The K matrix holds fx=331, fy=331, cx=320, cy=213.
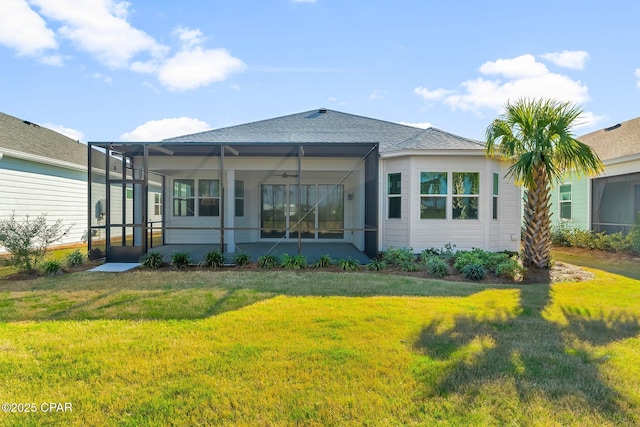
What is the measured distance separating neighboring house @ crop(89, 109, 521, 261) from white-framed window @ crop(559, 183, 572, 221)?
20.0 feet

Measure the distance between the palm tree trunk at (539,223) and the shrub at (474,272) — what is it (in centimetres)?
168

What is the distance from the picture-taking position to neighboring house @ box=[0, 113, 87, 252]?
10727 mm

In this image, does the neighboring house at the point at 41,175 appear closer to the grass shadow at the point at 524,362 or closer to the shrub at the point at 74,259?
the shrub at the point at 74,259

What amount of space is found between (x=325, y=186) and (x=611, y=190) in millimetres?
11171

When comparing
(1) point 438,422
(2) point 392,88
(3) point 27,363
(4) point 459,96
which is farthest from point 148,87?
(1) point 438,422

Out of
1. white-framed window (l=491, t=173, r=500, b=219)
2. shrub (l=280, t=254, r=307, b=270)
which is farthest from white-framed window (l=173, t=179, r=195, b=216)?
white-framed window (l=491, t=173, r=500, b=219)

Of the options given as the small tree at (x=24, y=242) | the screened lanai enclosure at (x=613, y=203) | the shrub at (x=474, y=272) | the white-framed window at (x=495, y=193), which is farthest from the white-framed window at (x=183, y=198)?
the screened lanai enclosure at (x=613, y=203)

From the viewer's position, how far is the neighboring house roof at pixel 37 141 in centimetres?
1137

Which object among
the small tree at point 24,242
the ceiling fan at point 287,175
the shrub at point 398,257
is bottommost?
the shrub at point 398,257

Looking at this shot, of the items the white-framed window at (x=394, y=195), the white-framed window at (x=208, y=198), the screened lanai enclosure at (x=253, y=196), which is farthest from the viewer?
the white-framed window at (x=208, y=198)

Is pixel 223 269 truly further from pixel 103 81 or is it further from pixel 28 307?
pixel 103 81

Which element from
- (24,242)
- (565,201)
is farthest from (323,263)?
(565,201)

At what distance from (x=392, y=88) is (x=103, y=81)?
391 inches

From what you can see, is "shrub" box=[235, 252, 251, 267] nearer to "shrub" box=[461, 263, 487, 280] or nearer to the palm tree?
"shrub" box=[461, 263, 487, 280]
